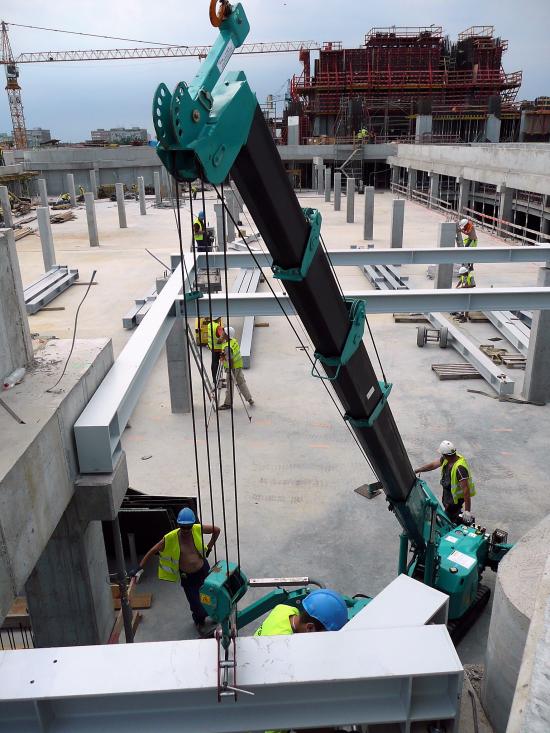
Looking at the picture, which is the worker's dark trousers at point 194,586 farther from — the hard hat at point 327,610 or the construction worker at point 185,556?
the hard hat at point 327,610

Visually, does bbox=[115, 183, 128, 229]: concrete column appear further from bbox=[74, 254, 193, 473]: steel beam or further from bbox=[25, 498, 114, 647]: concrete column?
bbox=[25, 498, 114, 647]: concrete column

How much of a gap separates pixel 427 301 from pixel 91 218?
20677mm

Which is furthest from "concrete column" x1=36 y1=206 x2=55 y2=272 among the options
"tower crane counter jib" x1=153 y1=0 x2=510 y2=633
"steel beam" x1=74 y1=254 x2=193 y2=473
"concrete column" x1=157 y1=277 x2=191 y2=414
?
"tower crane counter jib" x1=153 y1=0 x2=510 y2=633

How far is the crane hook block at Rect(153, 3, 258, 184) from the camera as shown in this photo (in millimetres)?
2949

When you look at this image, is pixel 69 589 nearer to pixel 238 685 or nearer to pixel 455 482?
pixel 238 685

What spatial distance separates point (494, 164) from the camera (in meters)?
24.6

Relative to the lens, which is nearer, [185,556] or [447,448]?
[185,556]

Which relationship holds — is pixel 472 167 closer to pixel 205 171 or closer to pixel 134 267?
pixel 134 267

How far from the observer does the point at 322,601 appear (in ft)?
13.2

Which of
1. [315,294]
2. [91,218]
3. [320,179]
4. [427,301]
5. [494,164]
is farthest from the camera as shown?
[320,179]

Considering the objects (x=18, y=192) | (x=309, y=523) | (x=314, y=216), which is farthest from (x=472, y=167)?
(x=18, y=192)

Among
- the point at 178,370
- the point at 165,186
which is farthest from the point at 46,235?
the point at 165,186

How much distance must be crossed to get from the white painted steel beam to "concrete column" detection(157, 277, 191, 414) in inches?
310

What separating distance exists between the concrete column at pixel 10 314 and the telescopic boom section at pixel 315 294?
206 cm
